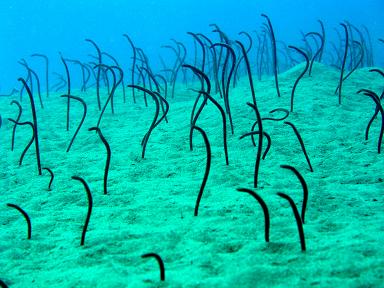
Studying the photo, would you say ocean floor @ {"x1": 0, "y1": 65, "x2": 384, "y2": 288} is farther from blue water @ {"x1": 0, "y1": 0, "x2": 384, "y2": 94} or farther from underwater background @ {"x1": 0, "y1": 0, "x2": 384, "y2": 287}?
blue water @ {"x1": 0, "y1": 0, "x2": 384, "y2": 94}

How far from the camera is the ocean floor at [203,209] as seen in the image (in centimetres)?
205

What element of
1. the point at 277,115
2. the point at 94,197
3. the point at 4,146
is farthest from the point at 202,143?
the point at 4,146

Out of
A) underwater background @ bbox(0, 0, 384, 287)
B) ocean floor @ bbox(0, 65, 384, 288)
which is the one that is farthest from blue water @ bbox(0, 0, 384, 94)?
ocean floor @ bbox(0, 65, 384, 288)

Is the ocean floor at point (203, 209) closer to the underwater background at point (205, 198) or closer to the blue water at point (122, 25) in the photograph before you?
the underwater background at point (205, 198)

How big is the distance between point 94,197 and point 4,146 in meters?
3.02

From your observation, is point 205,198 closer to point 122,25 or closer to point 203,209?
point 203,209

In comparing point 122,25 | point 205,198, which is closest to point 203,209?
point 205,198

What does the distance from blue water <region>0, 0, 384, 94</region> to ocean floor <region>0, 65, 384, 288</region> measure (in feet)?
88.5

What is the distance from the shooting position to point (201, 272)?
6.72ft

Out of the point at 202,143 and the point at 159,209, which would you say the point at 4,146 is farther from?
the point at 159,209

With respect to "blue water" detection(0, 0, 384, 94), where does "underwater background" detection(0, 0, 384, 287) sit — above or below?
below

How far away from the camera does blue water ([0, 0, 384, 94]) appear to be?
38.2m

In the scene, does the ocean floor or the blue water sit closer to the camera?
the ocean floor

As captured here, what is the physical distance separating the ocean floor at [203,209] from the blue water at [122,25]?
27.0m
